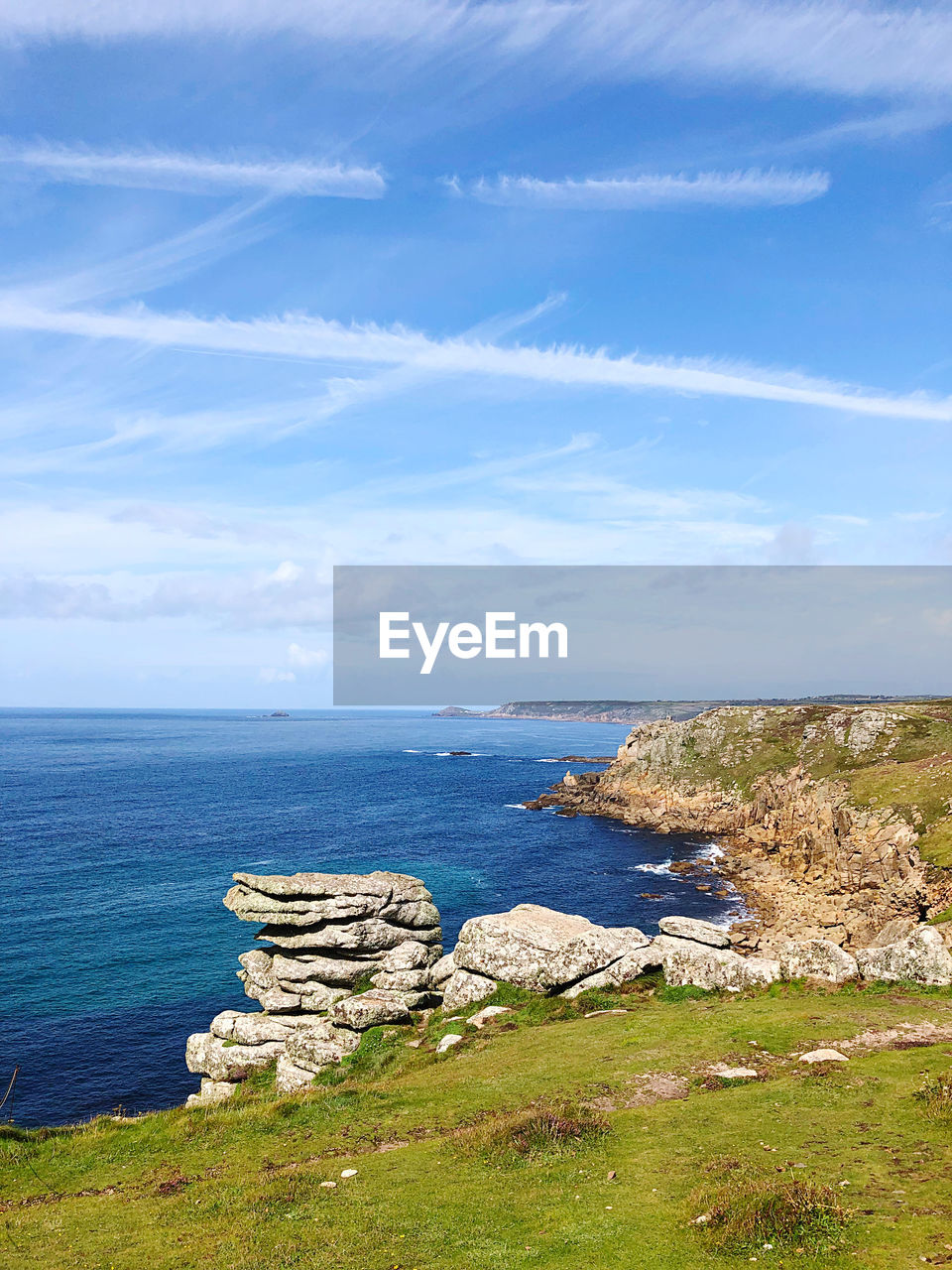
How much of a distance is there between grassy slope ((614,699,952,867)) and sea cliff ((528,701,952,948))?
206 millimetres

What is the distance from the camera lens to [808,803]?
300ft

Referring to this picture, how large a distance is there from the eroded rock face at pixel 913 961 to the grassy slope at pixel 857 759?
1421 inches

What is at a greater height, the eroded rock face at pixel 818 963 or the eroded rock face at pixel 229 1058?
the eroded rock face at pixel 818 963

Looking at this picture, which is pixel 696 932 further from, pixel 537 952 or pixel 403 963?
pixel 403 963

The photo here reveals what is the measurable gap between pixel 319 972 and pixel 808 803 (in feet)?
241

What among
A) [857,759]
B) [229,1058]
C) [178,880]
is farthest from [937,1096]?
[857,759]

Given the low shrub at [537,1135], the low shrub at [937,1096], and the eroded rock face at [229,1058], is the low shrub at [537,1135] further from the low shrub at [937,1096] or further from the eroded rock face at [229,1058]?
the eroded rock face at [229,1058]

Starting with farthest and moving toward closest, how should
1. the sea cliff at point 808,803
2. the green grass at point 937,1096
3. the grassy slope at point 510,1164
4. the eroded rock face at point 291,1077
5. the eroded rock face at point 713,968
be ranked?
the sea cliff at point 808,803, the eroded rock face at point 713,968, the eroded rock face at point 291,1077, the green grass at point 937,1096, the grassy slope at point 510,1164

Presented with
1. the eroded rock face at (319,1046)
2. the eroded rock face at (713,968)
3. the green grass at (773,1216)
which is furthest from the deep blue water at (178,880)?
the green grass at (773,1216)

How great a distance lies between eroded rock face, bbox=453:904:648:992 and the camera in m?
33.6

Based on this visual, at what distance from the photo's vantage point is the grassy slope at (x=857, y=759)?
238ft

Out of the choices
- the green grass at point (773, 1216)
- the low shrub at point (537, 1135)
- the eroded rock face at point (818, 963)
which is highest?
the green grass at point (773, 1216)

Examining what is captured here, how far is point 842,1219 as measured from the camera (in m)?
13.7

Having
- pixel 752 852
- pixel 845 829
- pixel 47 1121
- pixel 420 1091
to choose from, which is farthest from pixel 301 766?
pixel 420 1091
